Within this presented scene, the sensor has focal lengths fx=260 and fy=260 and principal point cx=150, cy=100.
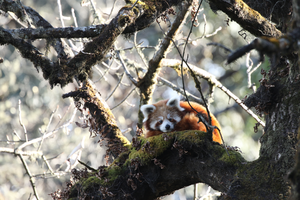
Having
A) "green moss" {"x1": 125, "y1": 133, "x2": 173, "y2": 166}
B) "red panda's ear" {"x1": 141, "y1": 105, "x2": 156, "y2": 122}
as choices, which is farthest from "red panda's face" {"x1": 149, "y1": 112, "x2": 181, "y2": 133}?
"green moss" {"x1": 125, "y1": 133, "x2": 173, "y2": 166}

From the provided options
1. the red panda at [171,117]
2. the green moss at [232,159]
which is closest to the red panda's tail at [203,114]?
the red panda at [171,117]

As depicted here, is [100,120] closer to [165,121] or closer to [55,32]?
[165,121]

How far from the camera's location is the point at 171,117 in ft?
12.6

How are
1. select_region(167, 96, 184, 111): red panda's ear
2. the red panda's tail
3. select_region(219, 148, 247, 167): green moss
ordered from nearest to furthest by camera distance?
select_region(219, 148, 247, 167): green moss
the red panda's tail
select_region(167, 96, 184, 111): red panda's ear

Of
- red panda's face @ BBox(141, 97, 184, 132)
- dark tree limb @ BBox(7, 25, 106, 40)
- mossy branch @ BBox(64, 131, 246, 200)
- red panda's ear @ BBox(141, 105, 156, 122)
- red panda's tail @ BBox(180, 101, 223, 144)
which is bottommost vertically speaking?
mossy branch @ BBox(64, 131, 246, 200)

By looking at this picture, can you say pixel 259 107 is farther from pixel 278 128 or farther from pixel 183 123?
pixel 183 123

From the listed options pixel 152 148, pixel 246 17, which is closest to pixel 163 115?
pixel 152 148

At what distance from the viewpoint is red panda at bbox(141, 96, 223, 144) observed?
142 inches

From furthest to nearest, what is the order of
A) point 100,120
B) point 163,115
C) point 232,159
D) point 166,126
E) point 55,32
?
1. point 163,115
2. point 100,120
3. point 166,126
4. point 55,32
5. point 232,159

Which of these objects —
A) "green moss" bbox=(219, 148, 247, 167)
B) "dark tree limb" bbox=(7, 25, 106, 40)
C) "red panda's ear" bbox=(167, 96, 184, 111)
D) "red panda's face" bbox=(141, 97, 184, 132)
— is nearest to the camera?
"green moss" bbox=(219, 148, 247, 167)

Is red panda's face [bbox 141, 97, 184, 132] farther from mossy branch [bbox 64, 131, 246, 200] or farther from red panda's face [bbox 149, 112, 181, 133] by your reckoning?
mossy branch [bbox 64, 131, 246, 200]

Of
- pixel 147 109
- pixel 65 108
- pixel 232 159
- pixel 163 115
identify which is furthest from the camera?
pixel 65 108

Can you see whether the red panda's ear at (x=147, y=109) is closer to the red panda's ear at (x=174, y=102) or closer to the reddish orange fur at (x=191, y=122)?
the reddish orange fur at (x=191, y=122)

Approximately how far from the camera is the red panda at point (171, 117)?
360 centimetres
